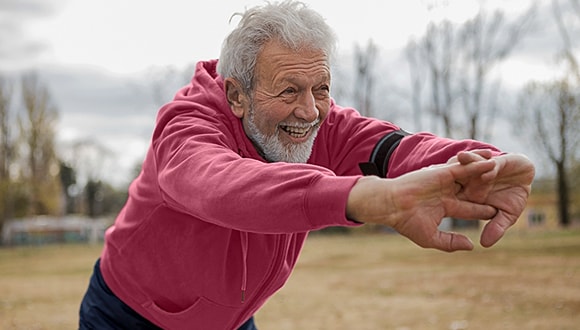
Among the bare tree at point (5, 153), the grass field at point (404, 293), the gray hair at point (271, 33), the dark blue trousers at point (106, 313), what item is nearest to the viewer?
the gray hair at point (271, 33)

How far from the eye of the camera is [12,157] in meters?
45.0

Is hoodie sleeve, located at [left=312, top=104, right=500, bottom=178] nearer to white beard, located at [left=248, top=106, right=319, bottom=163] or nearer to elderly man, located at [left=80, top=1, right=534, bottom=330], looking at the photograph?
elderly man, located at [left=80, top=1, right=534, bottom=330]

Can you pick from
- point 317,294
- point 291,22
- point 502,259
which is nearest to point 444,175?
point 291,22

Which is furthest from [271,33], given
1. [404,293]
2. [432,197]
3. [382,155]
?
[404,293]

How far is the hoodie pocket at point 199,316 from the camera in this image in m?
2.92

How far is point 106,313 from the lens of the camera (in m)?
3.17

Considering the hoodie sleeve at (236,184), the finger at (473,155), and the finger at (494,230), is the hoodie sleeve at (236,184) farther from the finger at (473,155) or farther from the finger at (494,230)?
the finger at (494,230)

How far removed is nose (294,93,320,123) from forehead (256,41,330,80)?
85mm

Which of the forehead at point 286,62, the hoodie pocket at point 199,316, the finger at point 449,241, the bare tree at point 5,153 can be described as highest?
the forehead at point 286,62

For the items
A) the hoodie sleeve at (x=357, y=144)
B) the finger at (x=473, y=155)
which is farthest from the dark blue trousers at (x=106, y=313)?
the finger at (x=473, y=155)

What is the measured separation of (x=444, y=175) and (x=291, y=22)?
93 centimetres

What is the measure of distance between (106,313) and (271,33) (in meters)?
1.54

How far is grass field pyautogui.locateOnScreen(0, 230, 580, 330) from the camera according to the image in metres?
9.62

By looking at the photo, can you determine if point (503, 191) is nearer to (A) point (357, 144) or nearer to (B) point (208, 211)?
(B) point (208, 211)
